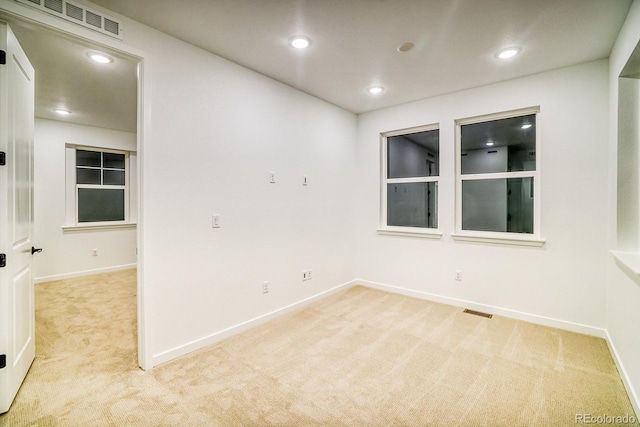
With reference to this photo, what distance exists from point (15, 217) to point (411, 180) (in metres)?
4.02

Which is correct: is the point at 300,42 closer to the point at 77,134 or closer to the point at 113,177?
the point at 77,134

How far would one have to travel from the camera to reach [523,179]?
3312 millimetres

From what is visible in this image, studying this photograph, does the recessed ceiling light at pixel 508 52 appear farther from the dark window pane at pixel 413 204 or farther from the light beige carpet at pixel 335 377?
the light beige carpet at pixel 335 377

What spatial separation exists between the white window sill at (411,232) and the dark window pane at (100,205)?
5.12 meters

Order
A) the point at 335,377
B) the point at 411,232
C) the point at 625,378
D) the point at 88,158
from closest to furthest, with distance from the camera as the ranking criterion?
the point at 625,378 < the point at 335,377 < the point at 411,232 < the point at 88,158

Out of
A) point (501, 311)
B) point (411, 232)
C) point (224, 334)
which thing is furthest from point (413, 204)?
point (224, 334)

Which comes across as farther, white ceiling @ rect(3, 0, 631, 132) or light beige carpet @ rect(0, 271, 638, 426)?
white ceiling @ rect(3, 0, 631, 132)

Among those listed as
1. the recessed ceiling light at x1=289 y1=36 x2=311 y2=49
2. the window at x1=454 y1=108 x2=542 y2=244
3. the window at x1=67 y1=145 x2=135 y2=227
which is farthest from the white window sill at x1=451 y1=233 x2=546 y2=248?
the window at x1=67 y1=145 x2=135 y2=227

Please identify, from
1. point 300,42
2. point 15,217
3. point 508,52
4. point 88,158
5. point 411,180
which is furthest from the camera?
point 88,158

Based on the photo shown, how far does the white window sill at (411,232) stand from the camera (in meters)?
3.82

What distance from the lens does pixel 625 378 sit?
2.07 meters

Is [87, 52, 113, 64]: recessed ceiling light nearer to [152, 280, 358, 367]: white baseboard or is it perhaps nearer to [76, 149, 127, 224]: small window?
[152, 280, 358, 367]: white baseboard

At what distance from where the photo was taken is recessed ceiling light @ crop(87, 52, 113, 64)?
268cm

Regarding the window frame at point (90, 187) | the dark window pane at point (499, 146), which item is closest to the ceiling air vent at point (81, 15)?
the dark window pane at point (499, 146)
